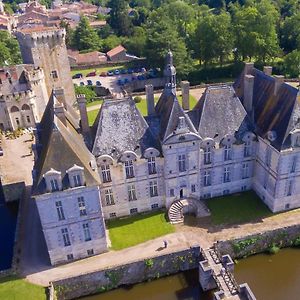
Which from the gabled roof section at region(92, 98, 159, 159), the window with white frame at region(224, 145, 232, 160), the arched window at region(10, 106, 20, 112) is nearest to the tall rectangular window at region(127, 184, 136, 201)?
the gabled roof section at region(92, 98, 159, 159)

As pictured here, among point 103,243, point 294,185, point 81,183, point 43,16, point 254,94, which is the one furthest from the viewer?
point 43,16

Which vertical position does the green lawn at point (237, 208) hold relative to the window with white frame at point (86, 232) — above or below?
below

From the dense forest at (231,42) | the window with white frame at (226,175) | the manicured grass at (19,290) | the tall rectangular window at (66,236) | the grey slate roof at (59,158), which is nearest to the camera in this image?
the manicured grass at (19,290)

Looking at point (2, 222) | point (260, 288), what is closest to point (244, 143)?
point (260, 288)

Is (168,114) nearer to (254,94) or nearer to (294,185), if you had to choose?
(254,94)

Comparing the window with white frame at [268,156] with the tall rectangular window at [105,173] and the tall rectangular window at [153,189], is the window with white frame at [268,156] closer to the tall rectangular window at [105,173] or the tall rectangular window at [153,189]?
the tall rectangular window at [153,189]

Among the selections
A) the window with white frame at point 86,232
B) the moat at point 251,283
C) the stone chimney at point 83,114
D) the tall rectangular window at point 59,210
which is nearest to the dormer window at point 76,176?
the tall rectangular window at point 59,210

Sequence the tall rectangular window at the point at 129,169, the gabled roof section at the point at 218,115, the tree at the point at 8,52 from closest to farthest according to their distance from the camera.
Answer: the tall rectangular window at the point at 129,169, the gabled roof section at the point at 218,115, the tree at the point at 8,52
